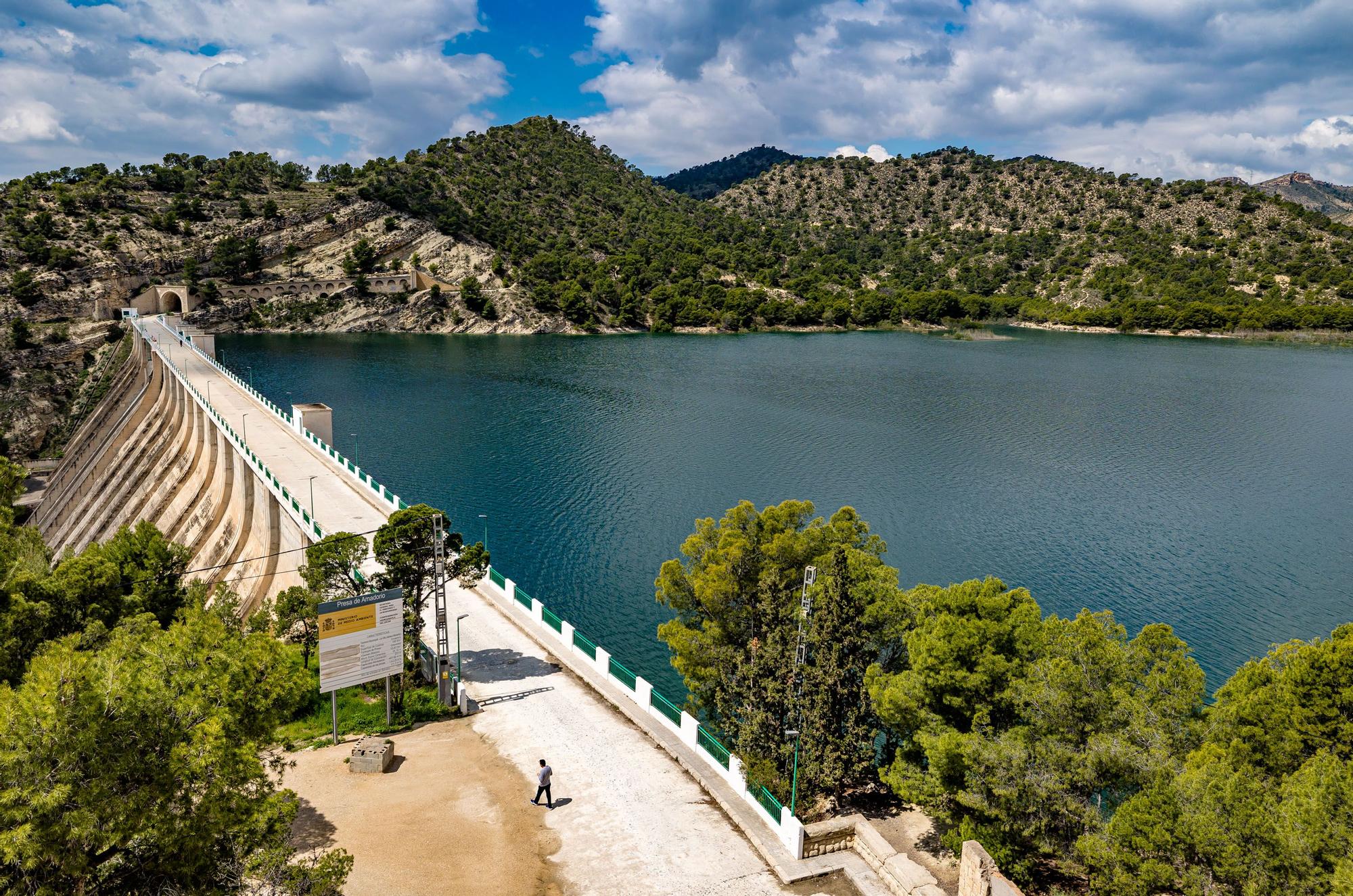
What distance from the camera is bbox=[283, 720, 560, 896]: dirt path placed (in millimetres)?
14758

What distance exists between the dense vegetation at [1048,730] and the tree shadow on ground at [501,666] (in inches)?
170

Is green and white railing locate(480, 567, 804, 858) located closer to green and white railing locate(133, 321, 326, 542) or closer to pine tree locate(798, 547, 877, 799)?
pine tree locate(798, 547, 877, 799)

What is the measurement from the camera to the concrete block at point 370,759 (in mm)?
18500

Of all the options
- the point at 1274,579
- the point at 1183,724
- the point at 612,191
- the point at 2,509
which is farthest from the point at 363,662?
the point at 612,191

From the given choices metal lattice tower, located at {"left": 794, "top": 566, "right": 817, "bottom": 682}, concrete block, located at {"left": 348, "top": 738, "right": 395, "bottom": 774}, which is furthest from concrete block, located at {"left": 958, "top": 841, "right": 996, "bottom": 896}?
concrete block, located at {"left": 348, "top": 738, "right": 395, "bottom": 774}

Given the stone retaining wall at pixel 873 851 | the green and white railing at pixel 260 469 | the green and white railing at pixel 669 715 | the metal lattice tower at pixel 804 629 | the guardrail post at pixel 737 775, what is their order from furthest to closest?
1. the green and white railing at pixel 260 469
2. the metal lattice tower at pixel 804 629
3. the guardrail post at pixel 737 775
4. the green and white railing at pixel 669 715
5. the stone retaining wall at pixel 873 851

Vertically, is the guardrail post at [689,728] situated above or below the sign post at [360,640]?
below

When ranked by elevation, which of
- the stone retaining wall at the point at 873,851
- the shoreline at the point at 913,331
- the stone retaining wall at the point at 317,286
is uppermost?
the stone retaining wall at the point at 317,286

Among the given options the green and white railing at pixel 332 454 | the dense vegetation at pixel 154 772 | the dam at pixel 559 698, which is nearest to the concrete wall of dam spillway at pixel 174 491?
the dam at pixel 559 698

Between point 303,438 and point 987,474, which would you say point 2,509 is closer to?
point 303,438

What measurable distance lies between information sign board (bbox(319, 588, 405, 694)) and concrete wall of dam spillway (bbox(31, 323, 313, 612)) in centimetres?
1375

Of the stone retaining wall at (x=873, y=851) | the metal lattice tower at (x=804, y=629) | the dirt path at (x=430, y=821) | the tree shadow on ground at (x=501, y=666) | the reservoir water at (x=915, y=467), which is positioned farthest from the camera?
the reservoir water at (x=915, y=467)

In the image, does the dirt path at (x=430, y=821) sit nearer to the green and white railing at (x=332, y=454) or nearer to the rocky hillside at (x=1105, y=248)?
the green and white railing at (x=332, y=454)

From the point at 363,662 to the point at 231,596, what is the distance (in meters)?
6.90
